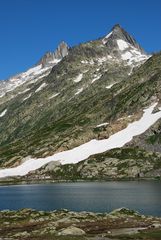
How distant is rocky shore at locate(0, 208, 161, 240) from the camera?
57250 mm

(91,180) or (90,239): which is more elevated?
(91,180)

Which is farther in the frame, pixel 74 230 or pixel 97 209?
pixel 97 209

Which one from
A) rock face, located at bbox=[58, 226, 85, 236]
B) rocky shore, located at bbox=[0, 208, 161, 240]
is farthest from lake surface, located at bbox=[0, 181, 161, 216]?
rock face, located at bbox=[58, 226, 85, 236]

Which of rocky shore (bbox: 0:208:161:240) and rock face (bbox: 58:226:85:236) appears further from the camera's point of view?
rock face (bbox: 58:226:85:236)

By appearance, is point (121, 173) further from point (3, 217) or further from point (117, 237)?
point (117, 237)

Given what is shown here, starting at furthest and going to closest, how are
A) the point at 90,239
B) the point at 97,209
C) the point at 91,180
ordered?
the point at 91,180
the point at 97,209
the point at 90,239

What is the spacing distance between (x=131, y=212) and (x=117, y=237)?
28927mm

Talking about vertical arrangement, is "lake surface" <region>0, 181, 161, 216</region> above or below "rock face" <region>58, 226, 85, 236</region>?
above

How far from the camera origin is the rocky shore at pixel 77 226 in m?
57.2

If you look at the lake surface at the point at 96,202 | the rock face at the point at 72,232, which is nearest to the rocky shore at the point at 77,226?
the rock face at the point at 72,232

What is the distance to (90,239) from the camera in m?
54.3

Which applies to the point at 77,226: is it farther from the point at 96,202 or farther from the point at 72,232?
the point at 96,202

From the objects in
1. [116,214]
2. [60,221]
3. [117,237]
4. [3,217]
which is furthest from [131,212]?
[117,237]

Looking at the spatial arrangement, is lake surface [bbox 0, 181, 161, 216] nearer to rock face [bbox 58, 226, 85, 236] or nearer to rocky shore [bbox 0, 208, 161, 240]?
rocky shore [bbox 0, 208, 161, 240]
